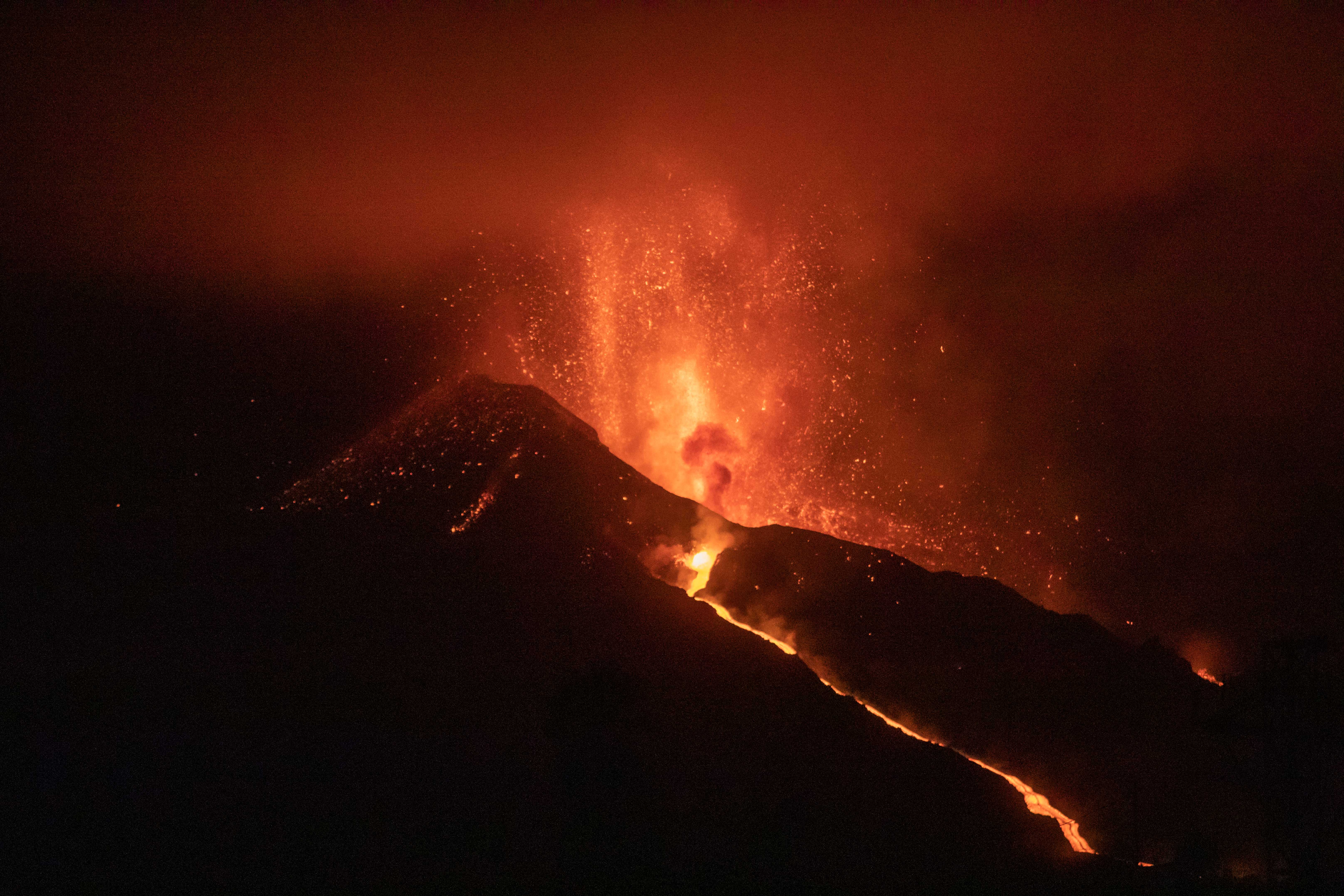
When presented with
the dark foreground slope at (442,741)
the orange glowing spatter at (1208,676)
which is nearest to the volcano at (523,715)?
the dark foreground slope at (442,741)

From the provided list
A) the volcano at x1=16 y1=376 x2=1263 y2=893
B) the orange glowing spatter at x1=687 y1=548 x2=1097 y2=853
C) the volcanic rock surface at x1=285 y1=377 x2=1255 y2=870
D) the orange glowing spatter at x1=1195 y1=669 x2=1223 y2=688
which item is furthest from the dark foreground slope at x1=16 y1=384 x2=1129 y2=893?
the orange glowing spatter at x1=1195 y1=669 x2=1223 y2=688

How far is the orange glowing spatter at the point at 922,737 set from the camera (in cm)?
1218

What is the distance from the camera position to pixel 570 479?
13.1 m

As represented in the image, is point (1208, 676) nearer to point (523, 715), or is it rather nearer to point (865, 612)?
point (865, 612)

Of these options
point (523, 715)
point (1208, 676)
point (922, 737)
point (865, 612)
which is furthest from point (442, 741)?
point (1208, 676)

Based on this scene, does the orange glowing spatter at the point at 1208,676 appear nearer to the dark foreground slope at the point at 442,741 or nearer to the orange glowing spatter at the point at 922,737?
the orange glowing spatter at the point at 922,737

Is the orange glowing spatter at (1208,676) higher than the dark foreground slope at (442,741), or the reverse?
the orange glowing spatter at (1208,676)

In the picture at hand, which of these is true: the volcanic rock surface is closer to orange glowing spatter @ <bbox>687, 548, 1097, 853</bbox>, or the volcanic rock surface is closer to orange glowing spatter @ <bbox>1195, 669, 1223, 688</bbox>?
orange glowing spatter @ <bbox>687, 548, 1097, 853</bbox>

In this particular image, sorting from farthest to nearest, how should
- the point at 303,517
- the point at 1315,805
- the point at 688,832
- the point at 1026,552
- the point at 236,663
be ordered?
the point at 1026,552
the point at 1315,805
the point at 303,517
the point at 236,663
the point at 688,832

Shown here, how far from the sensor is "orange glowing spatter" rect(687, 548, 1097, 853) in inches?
480

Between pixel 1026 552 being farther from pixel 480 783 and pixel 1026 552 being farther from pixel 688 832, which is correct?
pixel 480 783

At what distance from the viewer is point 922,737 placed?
1268 centimetres

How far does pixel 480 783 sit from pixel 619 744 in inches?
55.0

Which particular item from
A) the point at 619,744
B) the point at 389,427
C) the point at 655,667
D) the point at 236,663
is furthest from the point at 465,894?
the point at 389,427
